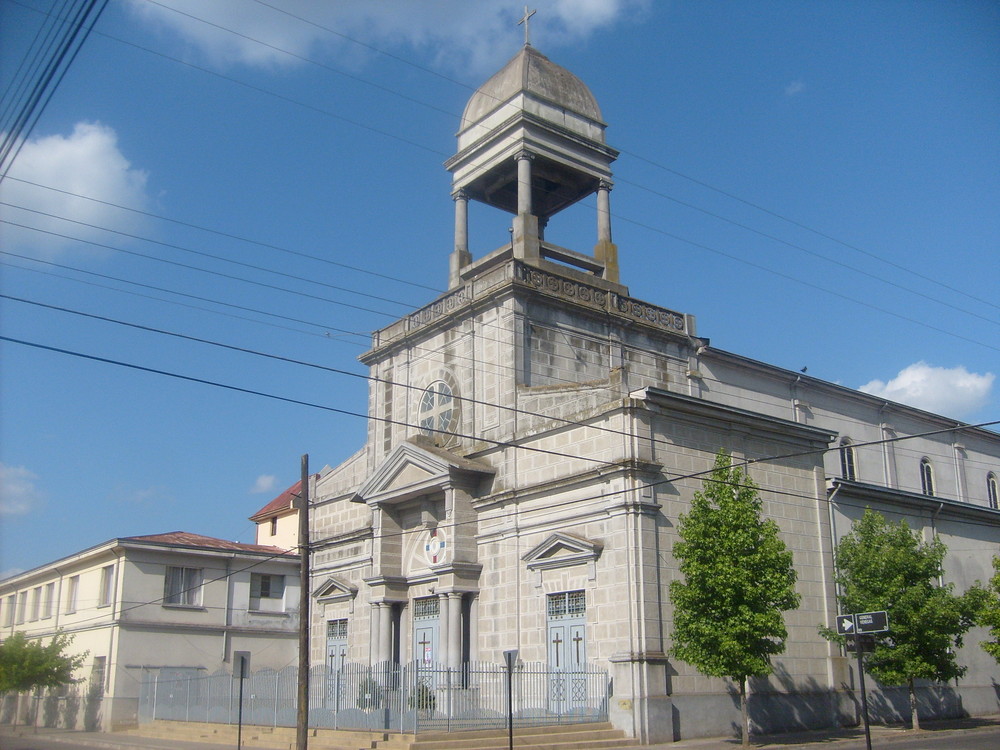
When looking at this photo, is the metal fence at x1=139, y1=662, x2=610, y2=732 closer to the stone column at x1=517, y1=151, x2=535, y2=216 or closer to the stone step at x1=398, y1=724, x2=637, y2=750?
the stone step at x1=398, y1=724, x2=637, y2=750

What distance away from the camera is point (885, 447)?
42.4 m

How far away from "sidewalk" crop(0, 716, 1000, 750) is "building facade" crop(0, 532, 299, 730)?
2.65 meters

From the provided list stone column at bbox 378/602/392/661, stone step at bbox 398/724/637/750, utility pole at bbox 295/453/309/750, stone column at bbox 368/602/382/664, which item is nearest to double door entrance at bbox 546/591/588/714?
stone step at bbox 398/724/637/750

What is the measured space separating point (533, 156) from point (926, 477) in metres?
23.7

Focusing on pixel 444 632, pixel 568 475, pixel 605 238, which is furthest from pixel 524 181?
pixel 444 632

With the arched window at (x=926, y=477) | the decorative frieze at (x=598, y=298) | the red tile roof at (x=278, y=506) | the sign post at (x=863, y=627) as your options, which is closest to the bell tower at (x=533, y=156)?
the decorative frieze at (x=598, y=298)

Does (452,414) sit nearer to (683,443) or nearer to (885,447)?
(683,443)

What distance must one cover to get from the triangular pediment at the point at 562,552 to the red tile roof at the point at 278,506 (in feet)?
122

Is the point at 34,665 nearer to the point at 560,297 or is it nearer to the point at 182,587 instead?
the point at 182,587

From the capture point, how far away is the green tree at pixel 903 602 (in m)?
27.8

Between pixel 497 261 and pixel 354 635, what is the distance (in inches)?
565

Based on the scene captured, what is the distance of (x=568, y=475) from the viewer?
89.4 ft

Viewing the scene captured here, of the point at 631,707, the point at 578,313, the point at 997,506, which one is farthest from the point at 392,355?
the point at 997,506

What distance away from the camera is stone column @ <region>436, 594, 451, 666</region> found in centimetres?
2910
